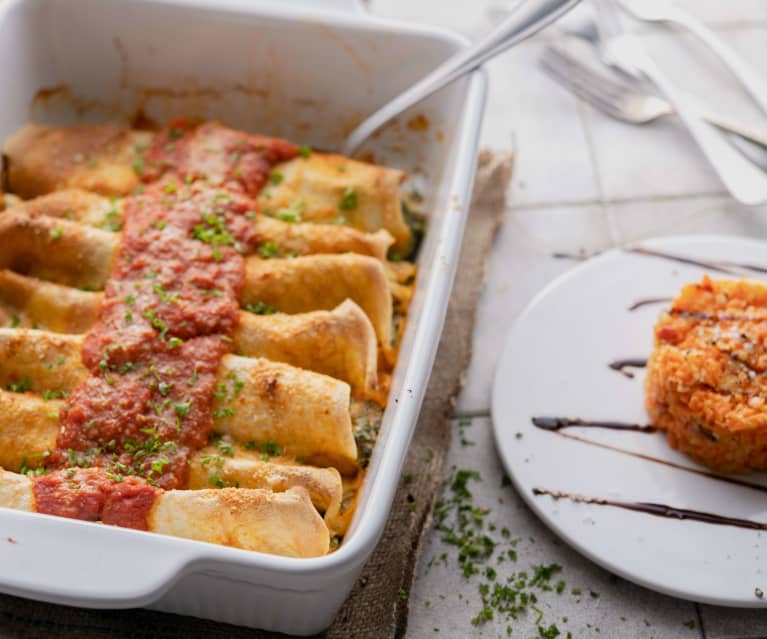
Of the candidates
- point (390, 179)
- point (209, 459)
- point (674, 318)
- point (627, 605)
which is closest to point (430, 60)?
point (390, 179)

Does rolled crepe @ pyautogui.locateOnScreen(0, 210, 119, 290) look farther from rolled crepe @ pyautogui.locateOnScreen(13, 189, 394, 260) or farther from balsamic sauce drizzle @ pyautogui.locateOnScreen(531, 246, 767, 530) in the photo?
balsamic sauce drizzle @ pyautogui.locateOnScreen(531, 246, 767, 530)

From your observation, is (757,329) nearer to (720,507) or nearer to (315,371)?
(720,507)

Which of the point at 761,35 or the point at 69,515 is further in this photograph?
the point at 761,35

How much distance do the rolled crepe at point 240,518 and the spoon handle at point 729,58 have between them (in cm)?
232

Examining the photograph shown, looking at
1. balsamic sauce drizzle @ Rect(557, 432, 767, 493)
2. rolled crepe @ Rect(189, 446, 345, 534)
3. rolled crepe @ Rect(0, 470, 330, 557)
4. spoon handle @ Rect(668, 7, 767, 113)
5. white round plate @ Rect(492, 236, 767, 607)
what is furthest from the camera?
spoon handle @ Rect(668, 7, 767, 113)

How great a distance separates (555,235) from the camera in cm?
325

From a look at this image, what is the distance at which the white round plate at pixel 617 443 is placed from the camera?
2346 mm

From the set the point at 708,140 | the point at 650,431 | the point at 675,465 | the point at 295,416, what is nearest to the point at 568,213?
the point at 708,140

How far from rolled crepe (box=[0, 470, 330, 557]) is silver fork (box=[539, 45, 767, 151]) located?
2.14 meters

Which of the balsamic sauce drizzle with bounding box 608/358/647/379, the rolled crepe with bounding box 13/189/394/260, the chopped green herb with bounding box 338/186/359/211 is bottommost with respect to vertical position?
the balsamic sauce drizzle with bounding box 608/358/647/379

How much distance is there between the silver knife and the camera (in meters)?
3.16

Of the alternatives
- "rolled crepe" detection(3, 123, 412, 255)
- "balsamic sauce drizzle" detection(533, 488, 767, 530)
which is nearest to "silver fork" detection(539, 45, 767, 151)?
"rolled crepe" detection(3, 123, 412, 255)

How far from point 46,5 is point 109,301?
3.40ft

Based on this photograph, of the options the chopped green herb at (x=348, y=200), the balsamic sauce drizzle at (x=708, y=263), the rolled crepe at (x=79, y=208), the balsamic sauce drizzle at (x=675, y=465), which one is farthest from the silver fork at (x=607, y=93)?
the rolled crepe at (x=79, y=208)
